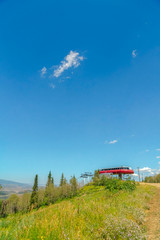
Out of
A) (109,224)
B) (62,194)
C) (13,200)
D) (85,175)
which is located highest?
(109,224)

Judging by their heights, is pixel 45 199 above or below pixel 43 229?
below

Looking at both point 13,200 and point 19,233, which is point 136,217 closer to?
point 19,233

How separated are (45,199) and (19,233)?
213 feet

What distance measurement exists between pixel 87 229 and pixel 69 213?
3.68 ft

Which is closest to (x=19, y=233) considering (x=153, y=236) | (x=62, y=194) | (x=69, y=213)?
(x=69, y=213)

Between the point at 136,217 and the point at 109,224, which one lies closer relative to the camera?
the point at 109,224

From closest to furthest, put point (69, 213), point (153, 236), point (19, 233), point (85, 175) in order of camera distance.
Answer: point (19, 233) < point (153, 236) < point (69, 213) < point (85, 175)

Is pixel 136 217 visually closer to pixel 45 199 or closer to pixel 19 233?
pixel 19 233

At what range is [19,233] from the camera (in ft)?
13.6

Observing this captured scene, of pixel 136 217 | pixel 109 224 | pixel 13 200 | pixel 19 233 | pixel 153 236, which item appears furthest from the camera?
pixel 13 200

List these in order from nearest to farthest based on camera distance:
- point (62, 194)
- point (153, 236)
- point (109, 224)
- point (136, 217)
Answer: point (153, 236) → point (109, 224) → point (136, 217) → point (62, 194)

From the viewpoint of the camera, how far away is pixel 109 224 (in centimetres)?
490

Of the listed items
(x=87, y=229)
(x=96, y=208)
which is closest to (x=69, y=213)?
Answer: (x=87, y=229)

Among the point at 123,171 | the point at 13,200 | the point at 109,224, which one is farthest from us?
the point at 13,200
